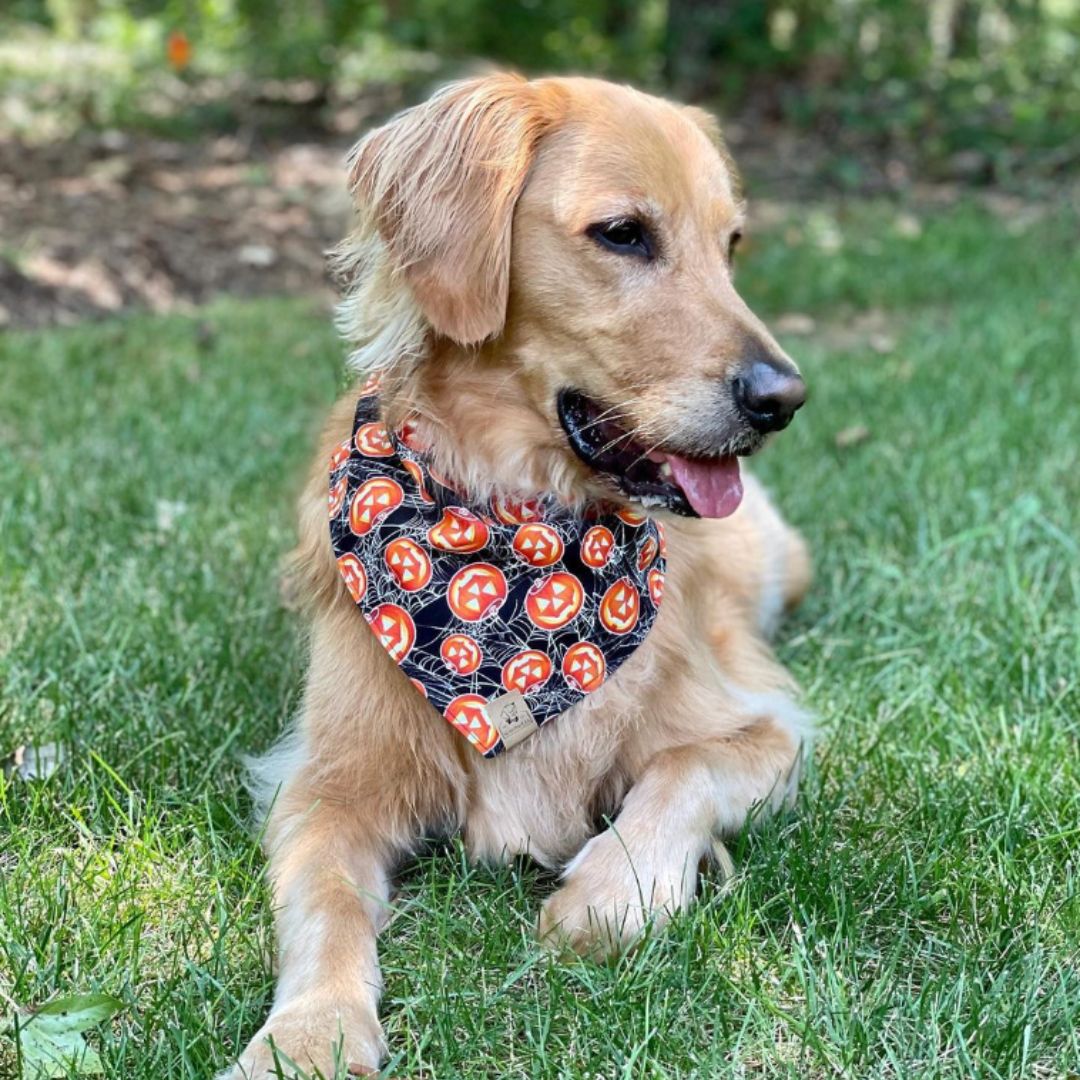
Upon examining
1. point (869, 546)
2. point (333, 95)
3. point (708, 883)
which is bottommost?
point (333, 95)

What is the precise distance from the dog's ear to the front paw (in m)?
1.29

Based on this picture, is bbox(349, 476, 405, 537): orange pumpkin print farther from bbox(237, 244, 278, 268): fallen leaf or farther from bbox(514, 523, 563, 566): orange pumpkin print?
bbox(237, 244, 278, 268): fallen leaf

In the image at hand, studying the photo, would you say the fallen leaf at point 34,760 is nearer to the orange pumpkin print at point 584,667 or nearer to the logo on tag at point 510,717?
the logo on tag at point 510,717

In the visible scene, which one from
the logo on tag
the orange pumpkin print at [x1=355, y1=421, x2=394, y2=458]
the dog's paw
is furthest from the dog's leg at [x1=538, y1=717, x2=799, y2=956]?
the orange pumpkin print at [x1=355, y1=421, x2=394, y2=458]

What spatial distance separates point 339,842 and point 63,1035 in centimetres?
63

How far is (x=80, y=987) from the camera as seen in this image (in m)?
2.05

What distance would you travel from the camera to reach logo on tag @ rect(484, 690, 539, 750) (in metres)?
2.55

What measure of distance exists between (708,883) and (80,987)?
1.11 m

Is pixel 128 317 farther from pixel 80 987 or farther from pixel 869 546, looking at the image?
pixel 80 987

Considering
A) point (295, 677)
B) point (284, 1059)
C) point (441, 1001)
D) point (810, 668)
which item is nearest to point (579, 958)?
point (441, 1001)

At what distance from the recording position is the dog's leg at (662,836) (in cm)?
223

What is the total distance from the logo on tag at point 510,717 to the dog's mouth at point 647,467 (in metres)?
0.48

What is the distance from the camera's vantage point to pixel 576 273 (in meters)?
2.59

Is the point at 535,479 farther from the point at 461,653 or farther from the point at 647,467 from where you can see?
the point at 461,653
